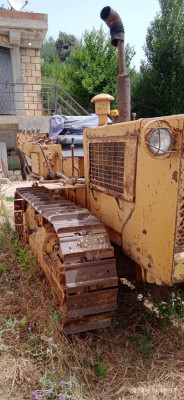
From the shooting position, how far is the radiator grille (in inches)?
106

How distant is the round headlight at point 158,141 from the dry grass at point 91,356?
142cm

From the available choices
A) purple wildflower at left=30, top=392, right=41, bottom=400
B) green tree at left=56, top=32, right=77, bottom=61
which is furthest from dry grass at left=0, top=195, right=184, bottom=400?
green tree at left=56, top=32, right=77, bottom=61

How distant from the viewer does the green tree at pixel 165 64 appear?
18.0m

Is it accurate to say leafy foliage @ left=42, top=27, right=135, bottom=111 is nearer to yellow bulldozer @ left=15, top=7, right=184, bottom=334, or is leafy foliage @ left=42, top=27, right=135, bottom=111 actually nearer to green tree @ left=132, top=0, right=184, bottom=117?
green tree @ left=132, top=0, right=184, bottom=117

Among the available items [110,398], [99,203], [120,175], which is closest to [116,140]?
[120,175]

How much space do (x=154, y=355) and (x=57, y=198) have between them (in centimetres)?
191

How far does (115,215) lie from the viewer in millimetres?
2850

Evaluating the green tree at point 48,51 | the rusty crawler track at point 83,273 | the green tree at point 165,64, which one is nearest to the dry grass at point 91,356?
the rusty crawler track at point 83,273

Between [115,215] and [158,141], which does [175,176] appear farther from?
[115,215]

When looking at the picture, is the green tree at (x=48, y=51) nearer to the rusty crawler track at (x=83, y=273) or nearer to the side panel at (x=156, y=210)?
the rusty crawler track at (x=83, y=273)

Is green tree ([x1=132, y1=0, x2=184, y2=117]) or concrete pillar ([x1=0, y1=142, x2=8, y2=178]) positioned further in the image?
green tree ([x1=132, y1=0, x2=184, y2=117])

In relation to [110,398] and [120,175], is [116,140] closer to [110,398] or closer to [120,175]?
[120,175]

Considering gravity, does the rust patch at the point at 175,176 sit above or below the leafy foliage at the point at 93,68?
below

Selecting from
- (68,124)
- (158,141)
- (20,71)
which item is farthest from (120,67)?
(20,71)
